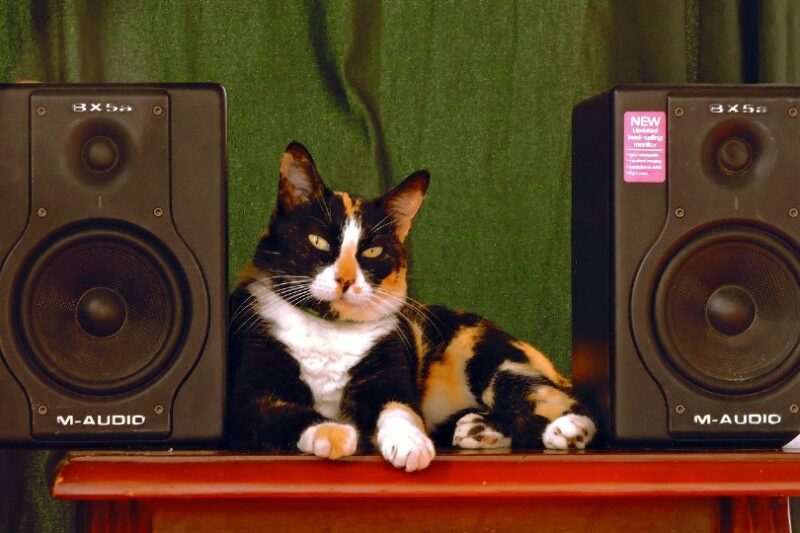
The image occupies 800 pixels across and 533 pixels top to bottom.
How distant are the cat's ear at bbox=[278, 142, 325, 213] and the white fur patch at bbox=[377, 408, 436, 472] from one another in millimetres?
279

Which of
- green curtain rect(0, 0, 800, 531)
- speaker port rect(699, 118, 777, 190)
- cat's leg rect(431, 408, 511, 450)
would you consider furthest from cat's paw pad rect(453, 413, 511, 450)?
green curtain rect(0, 0, 800, 531)

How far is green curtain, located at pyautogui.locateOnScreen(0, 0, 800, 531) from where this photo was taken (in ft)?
4.64

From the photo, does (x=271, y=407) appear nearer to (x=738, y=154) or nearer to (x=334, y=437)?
(x=334, y=437)

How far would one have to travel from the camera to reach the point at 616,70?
146 centimetres

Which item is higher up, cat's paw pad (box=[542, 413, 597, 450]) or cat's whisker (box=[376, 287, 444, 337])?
cat's whisker (box=[376, 287, 444, 337])

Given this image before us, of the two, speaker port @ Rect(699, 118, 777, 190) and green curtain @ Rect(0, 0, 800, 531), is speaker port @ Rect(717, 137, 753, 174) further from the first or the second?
green curtain @ Rect(0, 0, 800, 531)

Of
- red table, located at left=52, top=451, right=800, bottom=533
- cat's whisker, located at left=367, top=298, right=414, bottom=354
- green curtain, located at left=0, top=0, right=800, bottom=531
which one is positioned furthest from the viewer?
green curtain, located at left=0, top=0, right=800, bottom=531

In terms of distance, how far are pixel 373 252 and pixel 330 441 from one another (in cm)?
27

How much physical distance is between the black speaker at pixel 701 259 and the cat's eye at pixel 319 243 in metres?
0.29

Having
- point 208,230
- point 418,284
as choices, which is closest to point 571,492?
point 208,230

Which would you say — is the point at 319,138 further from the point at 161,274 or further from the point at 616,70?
the point at 161,274

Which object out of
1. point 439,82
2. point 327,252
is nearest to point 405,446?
point 327,252

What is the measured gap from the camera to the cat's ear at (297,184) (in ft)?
3.40

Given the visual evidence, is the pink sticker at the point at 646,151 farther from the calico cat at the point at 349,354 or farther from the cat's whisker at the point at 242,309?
the cat's whisker at the point at 242,309
